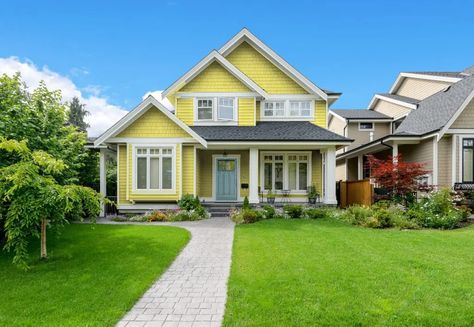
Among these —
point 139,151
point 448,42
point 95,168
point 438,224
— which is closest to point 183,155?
point 139,151

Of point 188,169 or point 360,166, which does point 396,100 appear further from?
point 188,169

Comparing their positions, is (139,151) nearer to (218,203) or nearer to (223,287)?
(218,203)

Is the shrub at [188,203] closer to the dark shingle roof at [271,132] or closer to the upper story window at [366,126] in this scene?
the dark shingle roof at [271,132]

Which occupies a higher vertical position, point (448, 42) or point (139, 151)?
point (448, 42)

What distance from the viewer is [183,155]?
14.4m

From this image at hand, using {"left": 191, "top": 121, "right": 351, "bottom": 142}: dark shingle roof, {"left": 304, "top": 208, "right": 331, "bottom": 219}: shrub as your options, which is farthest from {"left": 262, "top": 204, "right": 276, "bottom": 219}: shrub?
{"left": 191, "top": 121, "right": 351, "bottom": 142}: dark shingle roof

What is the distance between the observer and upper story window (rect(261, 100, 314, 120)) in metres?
17.4

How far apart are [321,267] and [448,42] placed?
23311 mm

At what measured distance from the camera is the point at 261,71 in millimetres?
17531

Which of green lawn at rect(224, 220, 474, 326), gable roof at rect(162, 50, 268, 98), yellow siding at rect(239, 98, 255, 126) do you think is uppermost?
gable roof at rect(162, 50, 268, 98)

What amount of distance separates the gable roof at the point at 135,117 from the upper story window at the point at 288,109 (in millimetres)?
5107

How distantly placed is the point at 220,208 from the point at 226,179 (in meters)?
2.07

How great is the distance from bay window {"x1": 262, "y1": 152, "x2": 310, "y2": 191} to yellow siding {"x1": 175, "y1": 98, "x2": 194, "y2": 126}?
173 inches

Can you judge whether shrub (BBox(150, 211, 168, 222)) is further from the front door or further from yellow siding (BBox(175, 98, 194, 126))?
yellow siding (BBox(175, 98, 194, 126))
